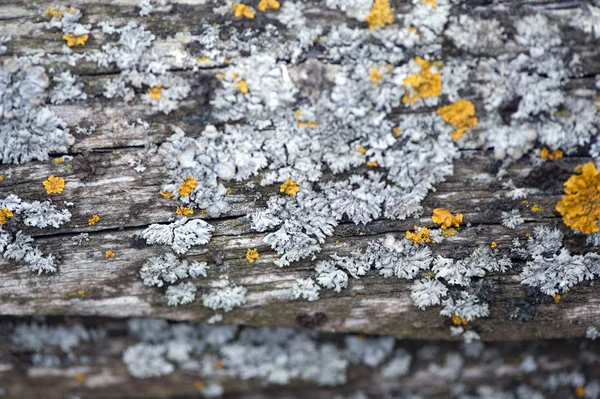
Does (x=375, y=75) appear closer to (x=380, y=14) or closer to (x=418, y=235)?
(x=380, y=14)

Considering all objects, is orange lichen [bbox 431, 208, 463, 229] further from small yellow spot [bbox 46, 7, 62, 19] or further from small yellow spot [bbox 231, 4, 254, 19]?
small yellow spot [bbox 46, 7, 62, 19]

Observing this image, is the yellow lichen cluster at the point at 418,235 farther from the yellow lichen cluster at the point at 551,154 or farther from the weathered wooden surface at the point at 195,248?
the yellow lichen cluster at the point at 551,154

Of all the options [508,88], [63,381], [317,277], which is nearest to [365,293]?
[317,277]

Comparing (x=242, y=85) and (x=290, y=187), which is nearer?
(x=242, y=85)

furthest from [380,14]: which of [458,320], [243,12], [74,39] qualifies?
[458,320]

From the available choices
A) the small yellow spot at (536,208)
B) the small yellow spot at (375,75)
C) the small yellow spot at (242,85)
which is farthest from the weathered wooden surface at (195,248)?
the small yellow spot at (375,75)

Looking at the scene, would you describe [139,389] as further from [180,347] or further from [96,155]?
[96,155]
